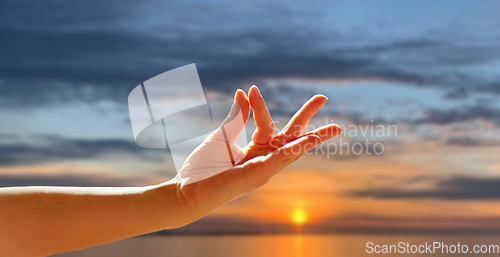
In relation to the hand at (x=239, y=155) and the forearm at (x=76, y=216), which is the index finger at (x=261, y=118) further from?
the forearm at (x=76, y=216)

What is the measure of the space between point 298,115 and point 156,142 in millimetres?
1506

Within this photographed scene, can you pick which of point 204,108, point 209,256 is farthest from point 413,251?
point 204,108

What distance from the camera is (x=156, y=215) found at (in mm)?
2463

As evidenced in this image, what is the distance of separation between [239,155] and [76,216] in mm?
1234

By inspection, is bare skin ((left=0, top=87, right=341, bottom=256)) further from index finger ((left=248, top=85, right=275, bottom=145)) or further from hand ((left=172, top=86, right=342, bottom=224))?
index finger ((left=248, top=85, right=275, bottom=145))

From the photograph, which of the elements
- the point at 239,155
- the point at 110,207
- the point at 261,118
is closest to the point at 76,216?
the point at 110,207

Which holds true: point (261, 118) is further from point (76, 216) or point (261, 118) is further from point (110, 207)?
point (76, 216)

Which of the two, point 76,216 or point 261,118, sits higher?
point 261,118

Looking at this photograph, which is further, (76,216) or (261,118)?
(261,118)

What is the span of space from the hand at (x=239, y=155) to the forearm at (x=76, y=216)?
162 millimetres

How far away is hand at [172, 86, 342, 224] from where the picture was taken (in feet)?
8.20

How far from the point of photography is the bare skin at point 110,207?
2.30 metres

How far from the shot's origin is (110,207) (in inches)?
95.7

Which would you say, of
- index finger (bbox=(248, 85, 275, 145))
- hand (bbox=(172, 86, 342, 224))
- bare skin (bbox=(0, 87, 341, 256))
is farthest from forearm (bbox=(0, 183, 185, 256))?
index finger (bbox=(248, 85, 275, 145))
